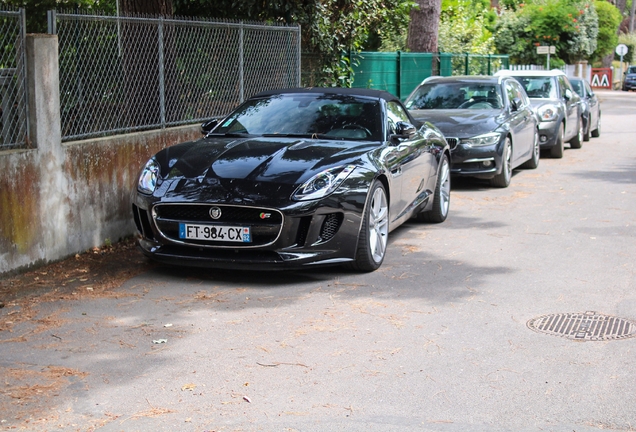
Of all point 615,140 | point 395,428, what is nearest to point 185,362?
point 395,428

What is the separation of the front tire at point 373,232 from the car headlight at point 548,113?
9.79 m

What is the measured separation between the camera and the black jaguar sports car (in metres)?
7.09

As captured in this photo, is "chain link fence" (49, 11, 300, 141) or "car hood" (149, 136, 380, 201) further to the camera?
"chain link fence" (49, 11, 300, 141)

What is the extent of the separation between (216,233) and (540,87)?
12371 mm

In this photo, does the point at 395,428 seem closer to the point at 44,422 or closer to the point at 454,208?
the point at 44,422

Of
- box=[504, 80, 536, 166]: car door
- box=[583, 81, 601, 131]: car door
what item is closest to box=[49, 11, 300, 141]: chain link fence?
box=[504, 80, 536, 166]: car door

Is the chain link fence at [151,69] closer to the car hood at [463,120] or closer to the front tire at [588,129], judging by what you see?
the car hood at [463,120]

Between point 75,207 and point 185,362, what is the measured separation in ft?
11.3

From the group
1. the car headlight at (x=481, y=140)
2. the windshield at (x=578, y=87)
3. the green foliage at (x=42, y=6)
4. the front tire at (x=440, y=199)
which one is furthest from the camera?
the windshield at (x=578, y=87)

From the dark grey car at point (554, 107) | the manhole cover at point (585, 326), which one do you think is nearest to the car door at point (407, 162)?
the manhole cover at point (585, 326)

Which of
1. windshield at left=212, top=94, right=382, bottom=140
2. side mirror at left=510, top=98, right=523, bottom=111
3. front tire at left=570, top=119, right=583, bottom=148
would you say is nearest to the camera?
windshield at left=212, top=94, right=382, bottom=140

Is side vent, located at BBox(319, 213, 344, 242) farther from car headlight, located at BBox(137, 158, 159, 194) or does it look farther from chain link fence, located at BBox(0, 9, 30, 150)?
chain link fence, located at BBox(0, 9, 30, 150)

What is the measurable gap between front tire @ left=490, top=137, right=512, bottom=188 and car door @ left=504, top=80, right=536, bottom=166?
0.83 ft

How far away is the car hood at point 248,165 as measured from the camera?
7164 millimetres
